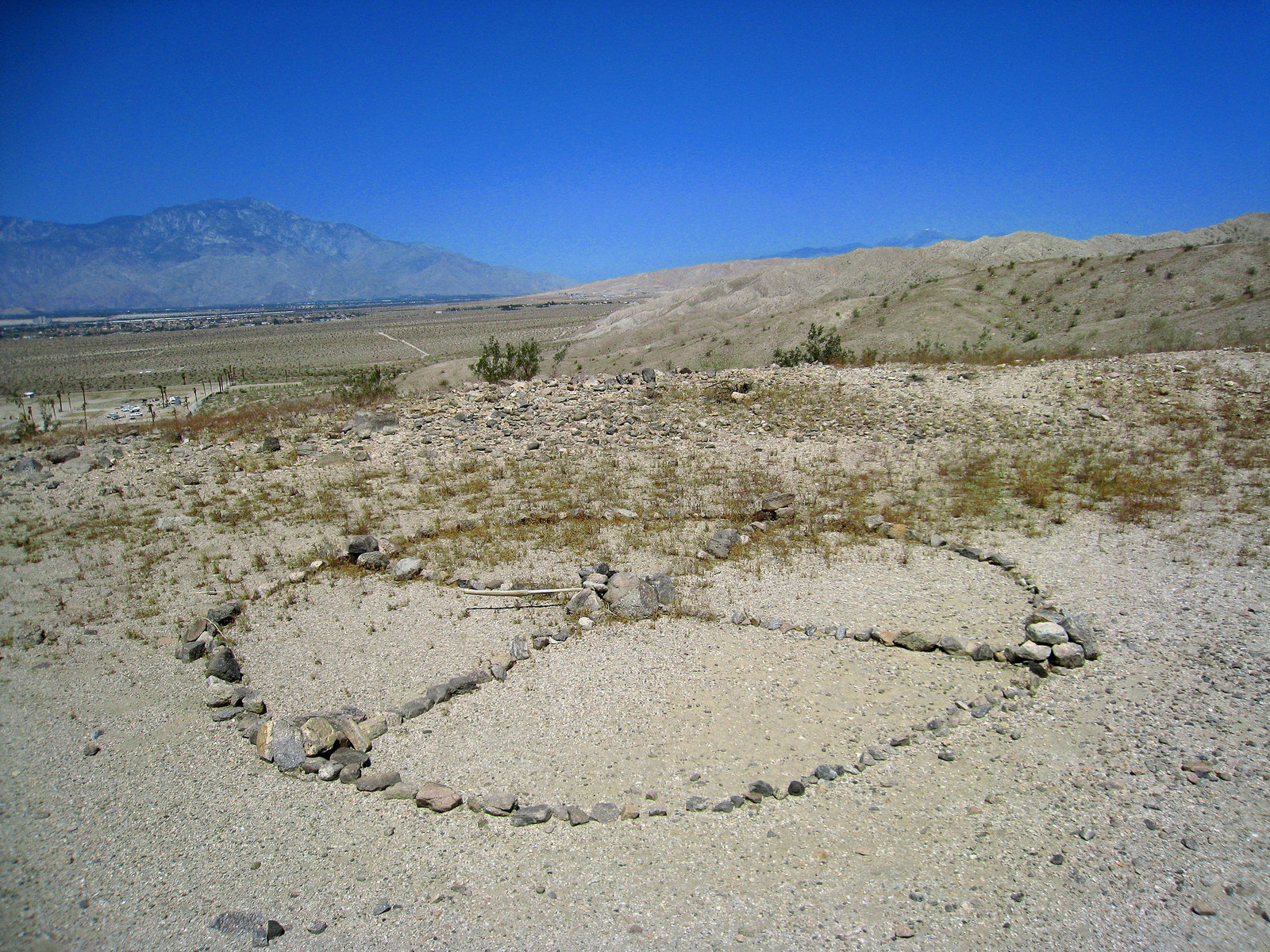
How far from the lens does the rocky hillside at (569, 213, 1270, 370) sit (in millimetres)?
23906

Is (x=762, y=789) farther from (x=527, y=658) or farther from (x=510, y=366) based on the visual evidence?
(x=510, y=366)

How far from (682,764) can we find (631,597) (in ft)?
8.89

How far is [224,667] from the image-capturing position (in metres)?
6.83

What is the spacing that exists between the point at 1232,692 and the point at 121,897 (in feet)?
28.7

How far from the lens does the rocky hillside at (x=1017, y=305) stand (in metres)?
23.9

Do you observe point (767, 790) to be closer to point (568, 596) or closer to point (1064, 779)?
point (1064, 779)

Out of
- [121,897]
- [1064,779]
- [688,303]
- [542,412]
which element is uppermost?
[688,303]

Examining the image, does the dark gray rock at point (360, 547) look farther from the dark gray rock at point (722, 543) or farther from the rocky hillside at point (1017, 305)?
the rocky hillside at point (1017, 305)

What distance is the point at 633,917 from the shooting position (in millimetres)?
4035

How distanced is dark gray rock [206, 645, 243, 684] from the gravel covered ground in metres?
0.20

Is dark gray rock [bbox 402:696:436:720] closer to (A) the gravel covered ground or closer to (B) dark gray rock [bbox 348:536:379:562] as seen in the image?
(A) the gravel covered ground

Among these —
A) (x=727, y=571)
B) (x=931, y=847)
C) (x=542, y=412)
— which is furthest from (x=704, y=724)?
(x=542, y=412)

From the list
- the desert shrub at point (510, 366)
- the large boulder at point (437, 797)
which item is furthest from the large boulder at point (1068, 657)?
the desert shrub at point (510, 366)

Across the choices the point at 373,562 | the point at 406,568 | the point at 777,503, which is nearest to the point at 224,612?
the point at 373,562
